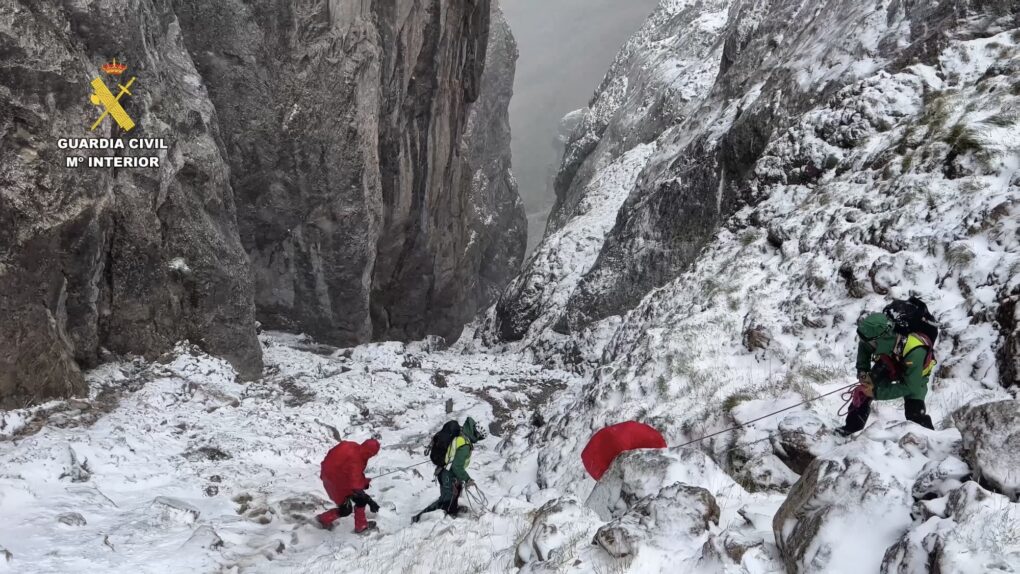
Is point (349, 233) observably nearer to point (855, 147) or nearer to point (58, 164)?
point (58, 164)

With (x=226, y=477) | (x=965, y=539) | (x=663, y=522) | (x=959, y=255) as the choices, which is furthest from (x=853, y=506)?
(x=226, y=477)

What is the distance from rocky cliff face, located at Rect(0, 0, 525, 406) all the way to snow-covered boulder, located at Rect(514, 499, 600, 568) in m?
7.80

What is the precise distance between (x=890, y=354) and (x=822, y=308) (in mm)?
3810

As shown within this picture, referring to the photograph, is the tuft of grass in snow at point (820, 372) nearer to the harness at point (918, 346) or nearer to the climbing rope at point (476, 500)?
the harness at point (918, 346)

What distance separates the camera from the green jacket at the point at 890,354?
16.8ft

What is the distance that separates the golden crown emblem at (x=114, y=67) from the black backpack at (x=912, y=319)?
13021 millimetres

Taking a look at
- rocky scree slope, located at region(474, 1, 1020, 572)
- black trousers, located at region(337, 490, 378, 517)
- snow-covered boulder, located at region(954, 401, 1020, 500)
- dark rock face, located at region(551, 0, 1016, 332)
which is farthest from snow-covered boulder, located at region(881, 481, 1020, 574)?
dark rock face, located at region(551, 0, 1016, 332)

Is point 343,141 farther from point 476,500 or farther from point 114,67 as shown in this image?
point 476,500

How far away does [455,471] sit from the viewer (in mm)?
7211

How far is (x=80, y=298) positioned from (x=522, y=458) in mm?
8289

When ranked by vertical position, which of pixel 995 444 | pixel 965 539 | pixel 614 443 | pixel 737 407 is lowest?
pixel 737 407

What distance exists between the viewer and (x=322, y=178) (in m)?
19.9

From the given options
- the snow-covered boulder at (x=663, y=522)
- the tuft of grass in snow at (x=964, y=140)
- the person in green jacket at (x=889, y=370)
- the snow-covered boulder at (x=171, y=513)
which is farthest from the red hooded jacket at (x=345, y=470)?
the tuft of grass in snow at (x=964, y=140)

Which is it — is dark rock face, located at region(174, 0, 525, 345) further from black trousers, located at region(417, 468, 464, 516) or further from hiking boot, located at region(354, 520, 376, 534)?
black trousers, located at region(417, 468, 464, 516)
